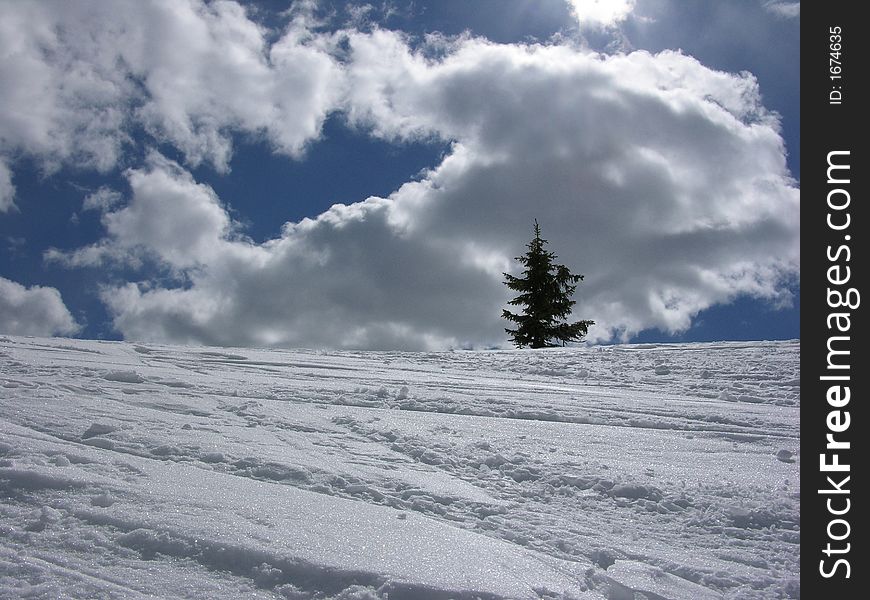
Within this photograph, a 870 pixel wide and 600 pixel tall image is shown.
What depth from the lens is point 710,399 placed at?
666 cm

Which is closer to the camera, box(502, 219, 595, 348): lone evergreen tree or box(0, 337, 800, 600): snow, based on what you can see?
box(0, 337, 800, 600): snow

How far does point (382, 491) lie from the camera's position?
3.57m

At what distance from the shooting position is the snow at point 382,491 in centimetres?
267

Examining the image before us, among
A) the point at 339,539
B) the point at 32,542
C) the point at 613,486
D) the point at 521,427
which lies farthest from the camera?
the point at 521,427

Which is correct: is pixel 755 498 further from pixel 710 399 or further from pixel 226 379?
pixel 226 379

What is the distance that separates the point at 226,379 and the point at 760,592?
563 cm

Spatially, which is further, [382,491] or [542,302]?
[542,302]

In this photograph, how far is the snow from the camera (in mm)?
2672

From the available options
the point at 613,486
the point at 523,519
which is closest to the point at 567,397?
the point at 613,486

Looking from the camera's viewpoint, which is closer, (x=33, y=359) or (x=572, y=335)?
(x=33, y=359)

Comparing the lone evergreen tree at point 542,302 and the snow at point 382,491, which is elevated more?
the lone evergreen tree at point 542,302

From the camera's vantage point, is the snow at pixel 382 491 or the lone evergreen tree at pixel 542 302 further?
the lone evergreen tree at pixel 542 302

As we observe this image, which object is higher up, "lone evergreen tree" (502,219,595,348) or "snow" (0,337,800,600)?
"lone evergreen tree" (502,219,595,348)
